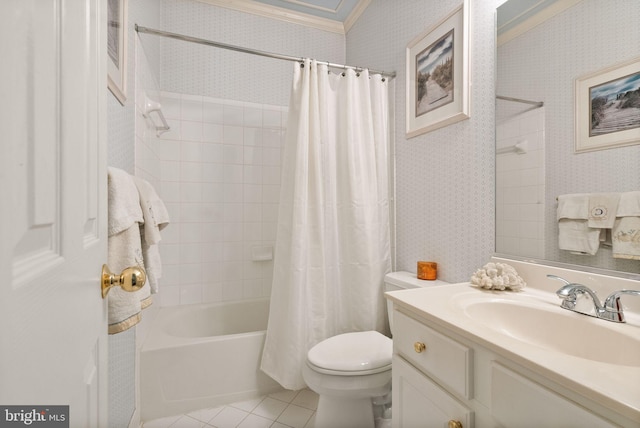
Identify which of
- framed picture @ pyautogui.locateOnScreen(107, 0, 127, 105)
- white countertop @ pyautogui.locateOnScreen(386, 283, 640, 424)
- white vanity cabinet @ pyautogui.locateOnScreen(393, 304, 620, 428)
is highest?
framed picture @ pyautogui.locateOnScreen(107, 0, 127, 105)

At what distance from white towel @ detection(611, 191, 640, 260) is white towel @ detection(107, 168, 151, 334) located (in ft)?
4.70

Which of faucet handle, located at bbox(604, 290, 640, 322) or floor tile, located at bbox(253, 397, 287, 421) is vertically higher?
faucet handle, located at bbox(604, 290, 640, 322)

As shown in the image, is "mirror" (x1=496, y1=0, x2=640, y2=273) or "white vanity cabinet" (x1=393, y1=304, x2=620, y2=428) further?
"mirror" (x1=496, y1=0, x2=640, y2=273)

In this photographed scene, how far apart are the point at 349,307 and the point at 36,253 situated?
1631 mm

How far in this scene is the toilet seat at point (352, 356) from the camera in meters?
1.25

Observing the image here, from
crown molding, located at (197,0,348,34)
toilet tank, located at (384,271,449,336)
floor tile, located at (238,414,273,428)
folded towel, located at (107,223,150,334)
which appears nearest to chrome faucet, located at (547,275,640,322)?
toilet tank, located at (384,271,449,336)

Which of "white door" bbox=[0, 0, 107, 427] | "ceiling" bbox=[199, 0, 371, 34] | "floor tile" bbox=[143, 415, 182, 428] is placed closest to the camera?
"white door" bbox=[0, 0, 107, 427]

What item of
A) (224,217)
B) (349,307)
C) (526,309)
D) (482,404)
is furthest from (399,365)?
(224,217)

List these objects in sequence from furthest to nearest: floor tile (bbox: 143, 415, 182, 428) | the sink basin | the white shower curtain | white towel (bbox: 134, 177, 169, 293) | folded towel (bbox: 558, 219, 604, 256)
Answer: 1. the white shower curtain
2. floor tile (bbox: 143, 415, 182, 428)
3. white towel (bbox: 134, 177, 169, 293)
4. folded towel (bbox: 558, 219, 604, 256)
5. the sink basin

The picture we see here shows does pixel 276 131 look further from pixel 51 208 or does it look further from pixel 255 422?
pixel 51 208

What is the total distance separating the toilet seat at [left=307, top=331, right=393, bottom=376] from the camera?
125cm

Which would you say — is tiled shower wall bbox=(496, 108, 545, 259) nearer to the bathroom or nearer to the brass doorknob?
the bathroom

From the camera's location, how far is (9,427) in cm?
26

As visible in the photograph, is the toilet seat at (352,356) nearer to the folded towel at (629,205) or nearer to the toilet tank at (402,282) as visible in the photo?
the toilet tank at (402,282)
